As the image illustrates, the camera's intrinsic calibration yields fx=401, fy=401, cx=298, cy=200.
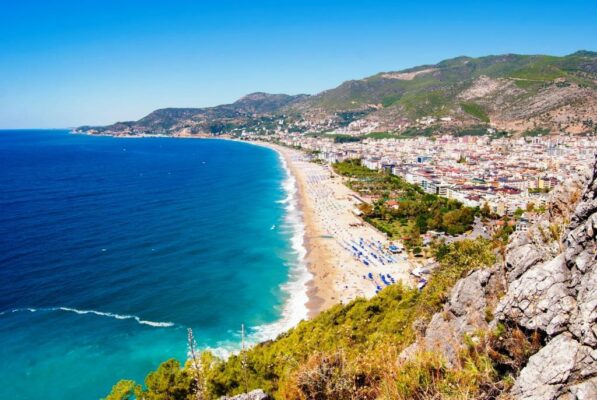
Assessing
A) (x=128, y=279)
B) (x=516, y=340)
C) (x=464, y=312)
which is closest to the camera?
(x=516, y=340)

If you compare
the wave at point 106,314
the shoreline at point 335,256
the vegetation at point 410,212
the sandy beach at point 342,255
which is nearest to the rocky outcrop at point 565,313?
the shoreline at point 335,256

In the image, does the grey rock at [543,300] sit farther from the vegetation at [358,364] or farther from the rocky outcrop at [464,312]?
the rocky outcrop at [464,312]

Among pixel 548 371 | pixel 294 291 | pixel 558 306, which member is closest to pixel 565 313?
pixel 558 306

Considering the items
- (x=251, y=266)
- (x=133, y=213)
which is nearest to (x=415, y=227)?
(x=251, y=266)

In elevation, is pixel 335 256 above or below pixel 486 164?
below

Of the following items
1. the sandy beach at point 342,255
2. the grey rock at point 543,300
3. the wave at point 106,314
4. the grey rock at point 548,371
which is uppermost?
the grey rock at point 543,300

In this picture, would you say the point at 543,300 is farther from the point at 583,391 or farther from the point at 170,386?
the point at 170,386

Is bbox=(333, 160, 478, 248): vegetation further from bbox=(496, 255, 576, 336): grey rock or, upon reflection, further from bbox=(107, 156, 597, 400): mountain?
bbox=(496, 255, 576, 336): grey rock

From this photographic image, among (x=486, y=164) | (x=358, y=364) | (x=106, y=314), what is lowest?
(x=106, y=314)
